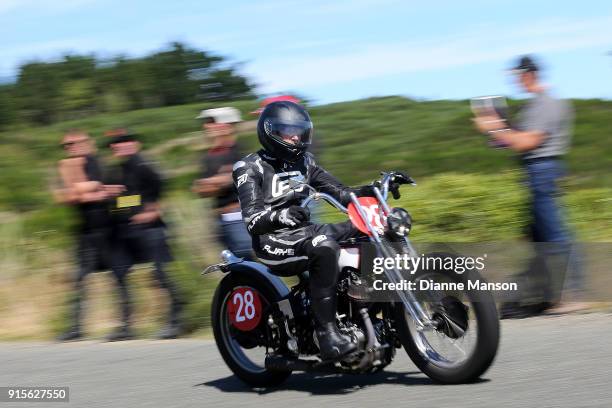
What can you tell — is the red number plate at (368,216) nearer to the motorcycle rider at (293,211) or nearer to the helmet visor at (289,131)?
the motorcycle rider at (293,211)

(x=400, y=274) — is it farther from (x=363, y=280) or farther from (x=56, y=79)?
(x=56, y=79)

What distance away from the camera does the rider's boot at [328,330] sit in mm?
6031

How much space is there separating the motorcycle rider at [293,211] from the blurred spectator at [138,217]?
115 inches

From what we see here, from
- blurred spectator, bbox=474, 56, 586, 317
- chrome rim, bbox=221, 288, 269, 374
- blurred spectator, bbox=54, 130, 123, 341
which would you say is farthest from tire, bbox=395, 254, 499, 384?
blurred spectator, bbox=54, 130, 123, 341

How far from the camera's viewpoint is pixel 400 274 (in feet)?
19.6

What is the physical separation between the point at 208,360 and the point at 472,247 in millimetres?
3804

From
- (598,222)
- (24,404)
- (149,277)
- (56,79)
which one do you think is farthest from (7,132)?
(24,404)

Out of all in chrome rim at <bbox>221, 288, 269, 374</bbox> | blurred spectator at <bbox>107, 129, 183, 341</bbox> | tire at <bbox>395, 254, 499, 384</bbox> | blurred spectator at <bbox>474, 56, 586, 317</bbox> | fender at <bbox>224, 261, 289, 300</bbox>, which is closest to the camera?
tire at <bbox>395, 254, 499, 384</bbox>

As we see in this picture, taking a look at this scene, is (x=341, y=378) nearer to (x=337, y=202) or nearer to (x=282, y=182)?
(x=337, y=202)

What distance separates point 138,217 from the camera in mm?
9406

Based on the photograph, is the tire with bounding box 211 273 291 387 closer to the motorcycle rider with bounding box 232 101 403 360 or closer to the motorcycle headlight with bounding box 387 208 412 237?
the motorcycle rider with bounding box 232 101 403 360

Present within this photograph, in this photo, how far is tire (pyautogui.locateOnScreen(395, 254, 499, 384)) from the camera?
5.68m

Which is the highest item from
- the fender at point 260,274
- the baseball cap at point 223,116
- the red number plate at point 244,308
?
the baseball cap at point 223,116

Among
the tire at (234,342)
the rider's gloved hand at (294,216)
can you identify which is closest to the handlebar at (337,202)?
the rider's gloved hand at (294,216)
